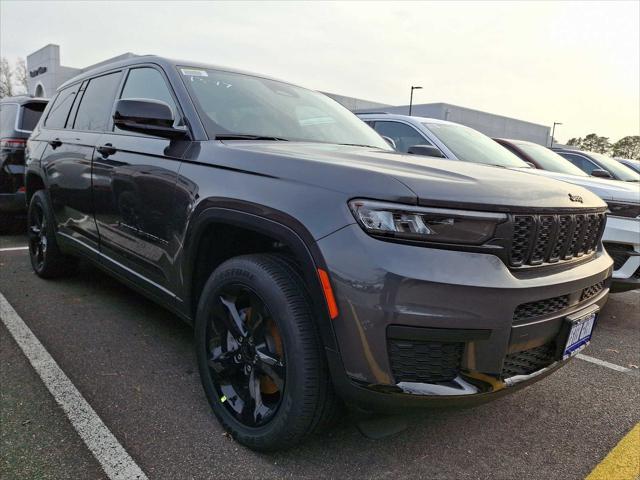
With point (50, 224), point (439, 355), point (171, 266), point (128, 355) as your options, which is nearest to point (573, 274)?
point (439, 355)

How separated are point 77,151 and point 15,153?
3.37 metres

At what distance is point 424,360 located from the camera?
1.66 metres

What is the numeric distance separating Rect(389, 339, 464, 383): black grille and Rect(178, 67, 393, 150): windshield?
147 cm

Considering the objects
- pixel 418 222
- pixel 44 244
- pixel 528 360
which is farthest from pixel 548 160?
pixel 44 244

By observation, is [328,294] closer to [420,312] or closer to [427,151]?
[420,312]

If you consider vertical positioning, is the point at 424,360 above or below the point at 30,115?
below

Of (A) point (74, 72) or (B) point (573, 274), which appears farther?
(A) point (74, 72)

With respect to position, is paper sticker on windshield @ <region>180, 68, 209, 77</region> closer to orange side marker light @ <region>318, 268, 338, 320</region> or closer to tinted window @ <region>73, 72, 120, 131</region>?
tinted window @ <region>73, 72, 120, 131</region>

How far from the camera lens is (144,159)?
276 centimetres

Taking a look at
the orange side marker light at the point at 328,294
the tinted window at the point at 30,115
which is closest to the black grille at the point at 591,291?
the orange side marker light at the point at 328,294

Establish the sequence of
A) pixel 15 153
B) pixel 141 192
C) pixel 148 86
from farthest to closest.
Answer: pixel 15 153
pixel 148 86
pixel 141 192

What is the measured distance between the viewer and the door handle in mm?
3090

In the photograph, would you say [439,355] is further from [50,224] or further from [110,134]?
[50,224]

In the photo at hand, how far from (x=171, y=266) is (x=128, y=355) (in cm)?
85
